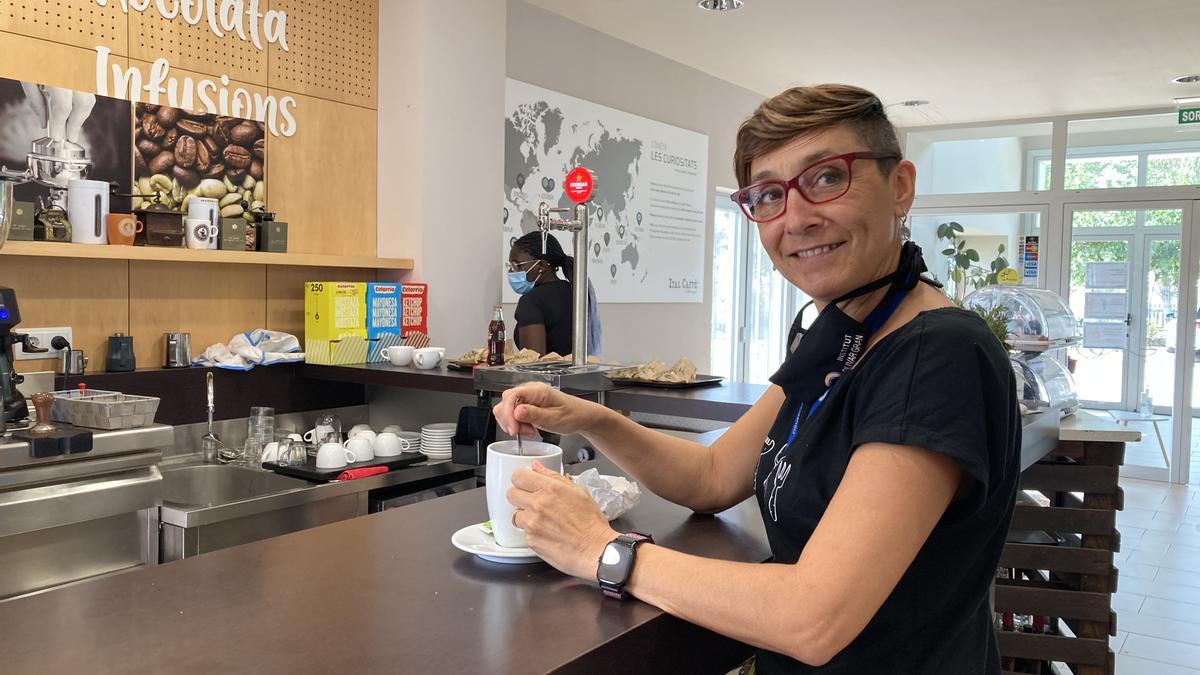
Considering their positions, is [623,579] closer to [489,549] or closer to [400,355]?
[489,549]

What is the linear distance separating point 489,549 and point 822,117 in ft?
2.29

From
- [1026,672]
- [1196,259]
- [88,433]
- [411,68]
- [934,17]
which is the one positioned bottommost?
[1026,672]

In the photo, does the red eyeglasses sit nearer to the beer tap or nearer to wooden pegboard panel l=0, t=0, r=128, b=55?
the beer tap

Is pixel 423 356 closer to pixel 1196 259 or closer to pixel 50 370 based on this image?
pixel 50 370

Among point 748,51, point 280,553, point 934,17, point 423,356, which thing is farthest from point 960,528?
point 748,51

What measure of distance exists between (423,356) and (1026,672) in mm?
2313

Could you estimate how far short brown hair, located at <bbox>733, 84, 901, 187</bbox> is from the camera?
112cm

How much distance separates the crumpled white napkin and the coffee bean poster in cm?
254

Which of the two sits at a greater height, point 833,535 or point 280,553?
point 833,535

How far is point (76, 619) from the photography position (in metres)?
0.93

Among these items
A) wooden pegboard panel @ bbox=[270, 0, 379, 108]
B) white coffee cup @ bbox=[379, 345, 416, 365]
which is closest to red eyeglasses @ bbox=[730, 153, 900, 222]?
white coffee cup @ bbox=[379, 345, 416, 365]

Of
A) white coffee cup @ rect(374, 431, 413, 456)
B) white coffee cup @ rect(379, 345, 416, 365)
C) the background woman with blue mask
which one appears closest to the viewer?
white coffee cup @ rect(374, 431, 413, 456)

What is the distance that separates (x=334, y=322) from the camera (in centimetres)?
352

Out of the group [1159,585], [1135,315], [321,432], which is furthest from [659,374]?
[1135,315]
